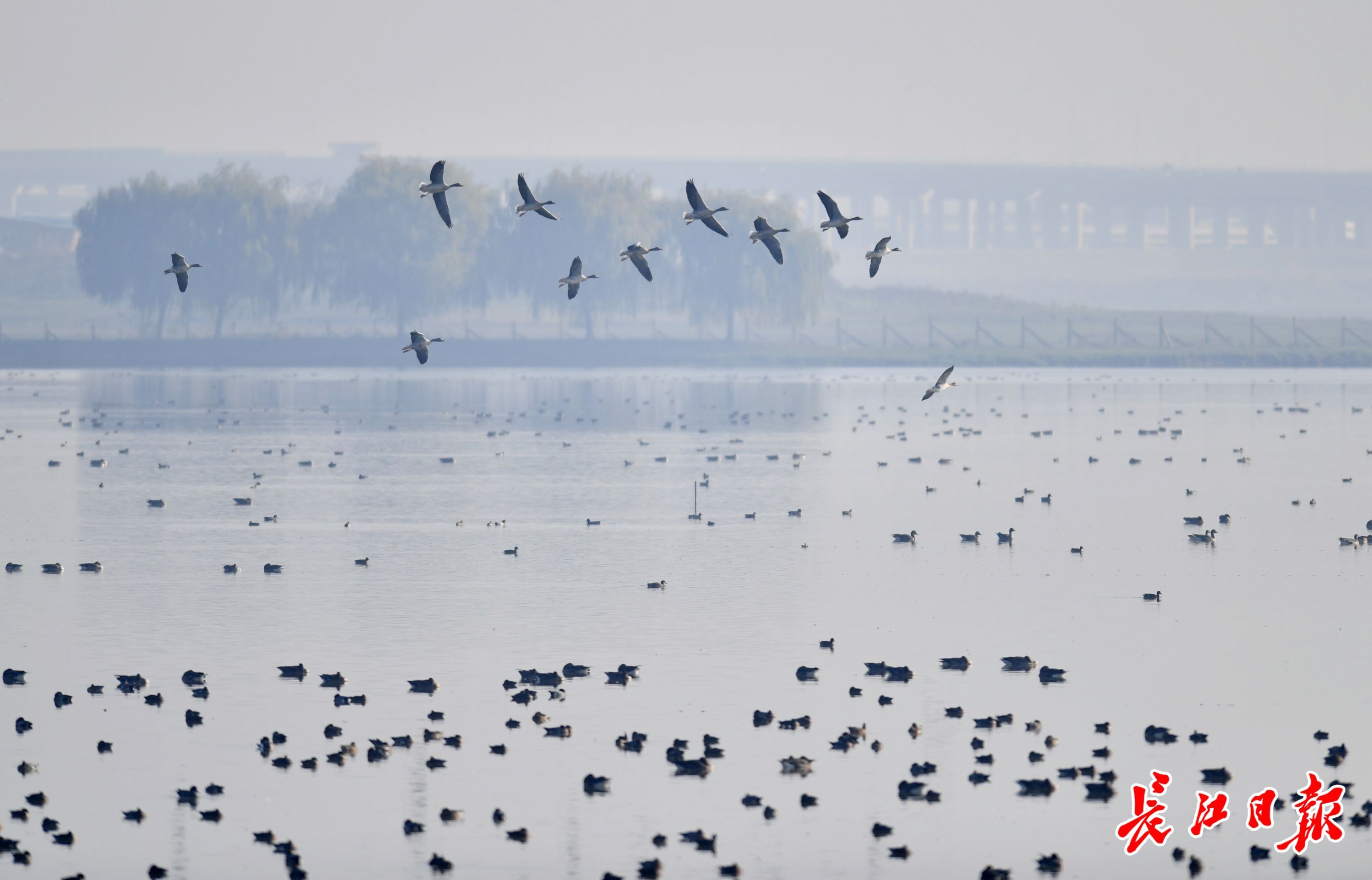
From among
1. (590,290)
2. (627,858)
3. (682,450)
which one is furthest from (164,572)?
Result: (590,290)

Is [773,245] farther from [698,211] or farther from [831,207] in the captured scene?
[831,207]

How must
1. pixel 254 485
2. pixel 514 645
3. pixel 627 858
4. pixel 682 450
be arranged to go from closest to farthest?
pixel 627 858, pixel 514 645, pixel 254 485, pixel 682 450

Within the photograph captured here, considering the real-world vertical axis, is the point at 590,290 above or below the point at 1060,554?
above

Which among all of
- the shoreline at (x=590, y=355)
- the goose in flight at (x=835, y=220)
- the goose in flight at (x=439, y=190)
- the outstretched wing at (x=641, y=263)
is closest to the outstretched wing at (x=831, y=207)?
the goose in flight at (x=835, y=220)

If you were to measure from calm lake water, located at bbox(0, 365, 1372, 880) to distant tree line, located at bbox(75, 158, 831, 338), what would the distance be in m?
67.9

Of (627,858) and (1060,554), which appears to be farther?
(1060,554)

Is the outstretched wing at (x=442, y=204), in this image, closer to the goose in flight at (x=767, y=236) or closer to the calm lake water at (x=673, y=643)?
the goose in flight at (x=767, y=236)

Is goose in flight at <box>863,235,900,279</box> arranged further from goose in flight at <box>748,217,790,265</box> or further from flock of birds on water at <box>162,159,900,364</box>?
goose in flight at <box>748,217,790,265</box>

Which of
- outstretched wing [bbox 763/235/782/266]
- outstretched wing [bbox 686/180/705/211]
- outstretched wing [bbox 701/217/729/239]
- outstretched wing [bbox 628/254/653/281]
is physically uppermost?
outstretched wing [bbox 686/180/705/211]

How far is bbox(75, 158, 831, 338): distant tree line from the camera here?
135125 millimetres

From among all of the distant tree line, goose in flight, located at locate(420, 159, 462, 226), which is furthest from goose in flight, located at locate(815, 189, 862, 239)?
the distant tree line

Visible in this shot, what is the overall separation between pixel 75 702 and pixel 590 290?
11483 centimetres

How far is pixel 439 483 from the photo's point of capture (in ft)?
186

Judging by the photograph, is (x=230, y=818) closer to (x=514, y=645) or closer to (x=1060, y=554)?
(x=514, y=645)
